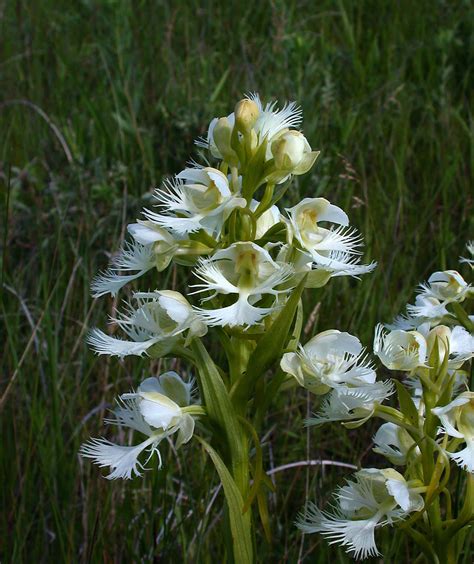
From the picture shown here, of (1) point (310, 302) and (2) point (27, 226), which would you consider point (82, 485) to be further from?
(2) point (27, 226)

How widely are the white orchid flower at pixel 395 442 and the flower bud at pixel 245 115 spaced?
1.84 feet

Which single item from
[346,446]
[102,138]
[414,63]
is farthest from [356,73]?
[346,446]

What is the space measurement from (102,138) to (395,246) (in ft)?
4.29

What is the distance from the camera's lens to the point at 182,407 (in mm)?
1499

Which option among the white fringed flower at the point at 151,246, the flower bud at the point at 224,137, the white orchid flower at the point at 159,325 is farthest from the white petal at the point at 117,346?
the flower bud at the point at 224,137

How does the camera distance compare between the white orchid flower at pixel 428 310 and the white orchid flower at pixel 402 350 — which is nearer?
the white orchid flower at pixel 402 350

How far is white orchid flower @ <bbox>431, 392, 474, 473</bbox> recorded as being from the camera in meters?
1.37

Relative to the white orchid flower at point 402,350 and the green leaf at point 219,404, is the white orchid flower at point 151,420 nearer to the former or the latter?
the green leaf at point 219,404

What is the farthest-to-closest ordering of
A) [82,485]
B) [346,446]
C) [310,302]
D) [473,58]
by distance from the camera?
[473,58]
[310,302]
[346,446]
[82,485]

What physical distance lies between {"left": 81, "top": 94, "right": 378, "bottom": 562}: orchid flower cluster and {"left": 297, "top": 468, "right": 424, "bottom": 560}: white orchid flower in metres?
0.10

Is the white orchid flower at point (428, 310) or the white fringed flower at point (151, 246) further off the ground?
the white fringed flower at point (151, 246)

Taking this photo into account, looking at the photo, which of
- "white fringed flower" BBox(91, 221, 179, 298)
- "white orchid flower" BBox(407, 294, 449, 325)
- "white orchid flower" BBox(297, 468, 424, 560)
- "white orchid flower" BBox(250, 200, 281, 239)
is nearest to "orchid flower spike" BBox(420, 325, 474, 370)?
"white orchid flower" BBox(407, 294, 449, 325)

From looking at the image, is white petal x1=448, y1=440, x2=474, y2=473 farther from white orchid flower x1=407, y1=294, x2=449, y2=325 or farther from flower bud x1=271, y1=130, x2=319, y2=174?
flower bud x1=271, y1=130, x2=319, y2=174

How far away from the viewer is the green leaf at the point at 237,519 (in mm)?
1405
